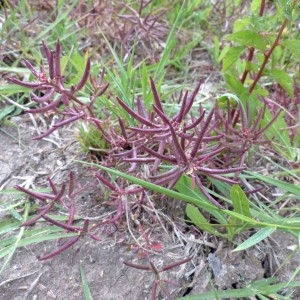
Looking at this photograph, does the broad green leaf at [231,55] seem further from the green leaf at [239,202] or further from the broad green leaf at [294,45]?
the green leaf at [239,202]

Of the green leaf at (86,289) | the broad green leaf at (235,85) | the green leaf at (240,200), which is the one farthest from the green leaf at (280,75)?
the green leaf at (86,289)

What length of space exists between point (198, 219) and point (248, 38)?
0.62m

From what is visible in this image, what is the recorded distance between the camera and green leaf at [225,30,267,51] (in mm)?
1685

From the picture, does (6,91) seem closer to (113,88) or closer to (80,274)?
(113,88)

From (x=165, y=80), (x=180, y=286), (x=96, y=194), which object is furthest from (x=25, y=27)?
(x=180, y=286)

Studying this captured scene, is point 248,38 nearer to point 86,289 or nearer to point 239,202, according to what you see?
point 239,202

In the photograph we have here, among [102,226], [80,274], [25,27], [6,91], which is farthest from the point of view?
[25,27]

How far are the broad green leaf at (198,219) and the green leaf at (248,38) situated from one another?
0.57 m

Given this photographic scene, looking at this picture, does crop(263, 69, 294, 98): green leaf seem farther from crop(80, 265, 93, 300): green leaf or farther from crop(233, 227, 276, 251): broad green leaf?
crop(80, 265, 93, 300): green leaf

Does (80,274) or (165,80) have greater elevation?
(165,80)

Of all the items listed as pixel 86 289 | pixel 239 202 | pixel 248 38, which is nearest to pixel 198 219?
pixel 239 202

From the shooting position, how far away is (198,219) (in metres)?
1.58

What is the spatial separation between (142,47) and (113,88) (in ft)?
1.76

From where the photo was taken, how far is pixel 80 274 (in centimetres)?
153
